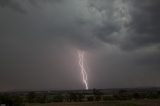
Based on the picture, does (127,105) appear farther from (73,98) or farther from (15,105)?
(73,98)

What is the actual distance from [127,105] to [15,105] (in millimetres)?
44289

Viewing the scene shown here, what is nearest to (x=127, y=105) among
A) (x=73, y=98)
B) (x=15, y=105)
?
(x=15, y=105)

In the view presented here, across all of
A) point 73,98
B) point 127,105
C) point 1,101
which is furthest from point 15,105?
point 73,98

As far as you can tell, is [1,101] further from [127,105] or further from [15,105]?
[127,105]

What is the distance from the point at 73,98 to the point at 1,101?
69263 mm

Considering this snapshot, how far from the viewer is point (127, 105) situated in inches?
3826

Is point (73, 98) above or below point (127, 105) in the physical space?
above

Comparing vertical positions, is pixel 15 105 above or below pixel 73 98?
below

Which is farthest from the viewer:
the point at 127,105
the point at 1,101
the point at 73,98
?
the point at 73,98

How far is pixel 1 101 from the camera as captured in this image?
3369 inches

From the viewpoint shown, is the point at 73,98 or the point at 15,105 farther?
the point at 73,98

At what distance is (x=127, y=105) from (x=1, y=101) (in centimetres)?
4926

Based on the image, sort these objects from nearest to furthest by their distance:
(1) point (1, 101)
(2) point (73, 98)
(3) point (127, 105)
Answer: (1) point (1, 101) → (3) point (127, 105) → (2) point (73, 98)

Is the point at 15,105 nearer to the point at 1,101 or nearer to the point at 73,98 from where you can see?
the point at 1,101
